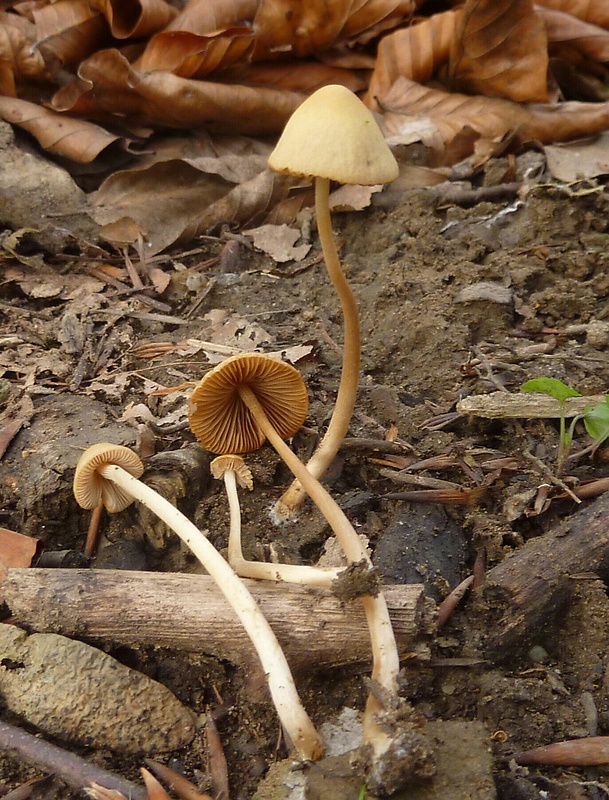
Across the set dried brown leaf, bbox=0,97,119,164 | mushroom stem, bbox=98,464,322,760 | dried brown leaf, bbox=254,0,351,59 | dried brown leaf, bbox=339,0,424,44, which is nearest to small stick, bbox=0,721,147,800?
mushroom stem, bbox=98,464,322,760

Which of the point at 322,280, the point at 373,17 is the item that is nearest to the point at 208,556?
the point at 322,280

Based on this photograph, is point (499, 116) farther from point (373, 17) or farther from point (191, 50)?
point (191, 50)

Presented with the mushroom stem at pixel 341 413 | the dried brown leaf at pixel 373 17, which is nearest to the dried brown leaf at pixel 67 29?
the dried brown leaf at pixel 373 17

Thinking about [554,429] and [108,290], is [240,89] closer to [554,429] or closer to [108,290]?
[108,290]

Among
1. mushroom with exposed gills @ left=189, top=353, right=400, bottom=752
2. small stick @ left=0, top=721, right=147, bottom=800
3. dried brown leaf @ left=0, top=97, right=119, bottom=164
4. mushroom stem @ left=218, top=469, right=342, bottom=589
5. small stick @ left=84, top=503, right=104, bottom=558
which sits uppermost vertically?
dried brown leaf @ left=0, top=97, right=119, bottom=164

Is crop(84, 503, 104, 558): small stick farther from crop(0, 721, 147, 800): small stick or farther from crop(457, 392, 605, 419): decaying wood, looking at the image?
crop(457, 392, 605, 419): decaying wood

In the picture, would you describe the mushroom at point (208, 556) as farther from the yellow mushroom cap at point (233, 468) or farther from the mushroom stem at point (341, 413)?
the mushroom stem at point (341, 413)
